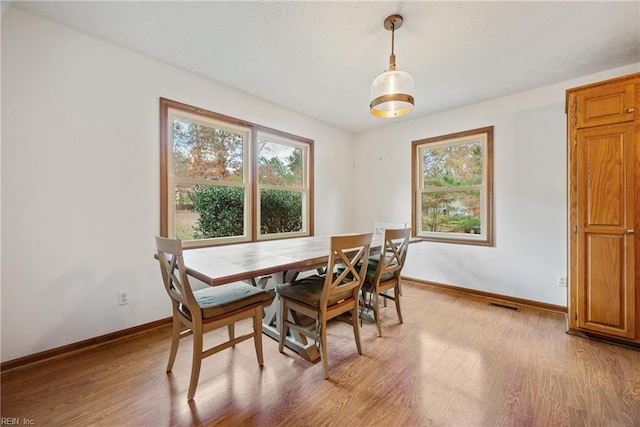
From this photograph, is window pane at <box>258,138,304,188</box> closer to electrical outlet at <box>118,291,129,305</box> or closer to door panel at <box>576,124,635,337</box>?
electrical outlet at <box>118,291,129,305</box>

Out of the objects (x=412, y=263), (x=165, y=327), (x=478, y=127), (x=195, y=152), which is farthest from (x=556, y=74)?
(x=165, y=327)

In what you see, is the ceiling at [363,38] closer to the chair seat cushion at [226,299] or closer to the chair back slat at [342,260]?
the chair back slat at [342,260]

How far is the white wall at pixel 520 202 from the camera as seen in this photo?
9.38ft

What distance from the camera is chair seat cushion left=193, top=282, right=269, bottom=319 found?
160cm

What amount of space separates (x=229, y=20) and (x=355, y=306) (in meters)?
2.35

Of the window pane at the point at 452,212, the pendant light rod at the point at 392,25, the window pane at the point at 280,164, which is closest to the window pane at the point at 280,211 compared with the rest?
the window pane at the point at 280,164

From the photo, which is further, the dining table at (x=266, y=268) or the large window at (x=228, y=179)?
the large window at (x=228, y=179)

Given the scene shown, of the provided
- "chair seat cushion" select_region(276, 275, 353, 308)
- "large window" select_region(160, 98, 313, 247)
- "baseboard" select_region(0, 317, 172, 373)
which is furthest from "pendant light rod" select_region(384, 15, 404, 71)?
"baseboard" select_region(0, 317, 172, 373)

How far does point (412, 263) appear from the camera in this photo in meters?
3.99

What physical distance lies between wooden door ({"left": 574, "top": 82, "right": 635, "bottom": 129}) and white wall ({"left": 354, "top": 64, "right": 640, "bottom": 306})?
0.67 meters

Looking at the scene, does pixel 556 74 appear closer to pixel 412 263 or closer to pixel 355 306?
pixel 412 263

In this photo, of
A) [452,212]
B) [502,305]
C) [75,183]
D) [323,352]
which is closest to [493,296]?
[502,305]

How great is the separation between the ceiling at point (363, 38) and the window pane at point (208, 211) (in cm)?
121

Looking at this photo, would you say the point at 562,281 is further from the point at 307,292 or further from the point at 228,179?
the point at 228,179
